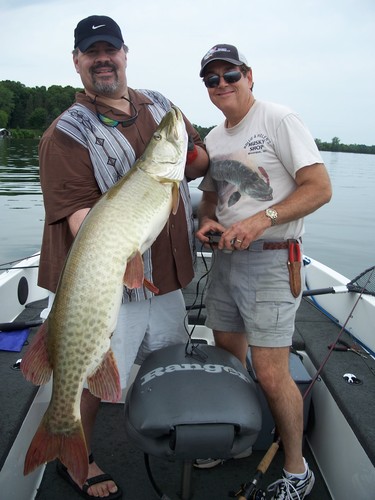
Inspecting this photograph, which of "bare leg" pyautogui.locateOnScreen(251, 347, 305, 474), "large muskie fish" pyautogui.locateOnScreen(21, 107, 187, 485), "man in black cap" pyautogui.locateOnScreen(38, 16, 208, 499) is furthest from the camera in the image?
"bare leg" pyautogui.locateOnScreen(251, 347, 305, 474)

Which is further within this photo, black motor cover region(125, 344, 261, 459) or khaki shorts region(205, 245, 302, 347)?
khaki shorts region(205, 245, 302, 347)

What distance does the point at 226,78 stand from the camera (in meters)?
2.88

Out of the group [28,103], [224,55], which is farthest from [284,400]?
[28,103]

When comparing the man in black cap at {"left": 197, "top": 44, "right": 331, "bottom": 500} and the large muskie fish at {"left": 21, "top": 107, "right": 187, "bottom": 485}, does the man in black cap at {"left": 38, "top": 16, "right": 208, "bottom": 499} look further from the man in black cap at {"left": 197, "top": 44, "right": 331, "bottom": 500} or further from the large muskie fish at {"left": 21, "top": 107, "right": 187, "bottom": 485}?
the large muskie fish at {"left": 21, "top": 107, "right": 187, "bottom": 485}

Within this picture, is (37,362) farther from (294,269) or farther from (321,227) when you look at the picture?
(321,227)

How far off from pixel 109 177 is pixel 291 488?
2.08 metres

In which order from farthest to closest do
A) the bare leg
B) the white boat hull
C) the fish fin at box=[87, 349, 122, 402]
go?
the white boat hull → the bare leg → the fish fin at box=[87, 349, 122, 402]

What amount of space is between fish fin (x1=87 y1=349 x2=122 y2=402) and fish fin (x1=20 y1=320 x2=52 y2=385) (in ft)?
0.72

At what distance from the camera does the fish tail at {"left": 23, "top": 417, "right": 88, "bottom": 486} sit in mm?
2201

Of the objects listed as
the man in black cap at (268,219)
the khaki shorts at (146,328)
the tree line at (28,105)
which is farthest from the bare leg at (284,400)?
the tree line at (28,105)

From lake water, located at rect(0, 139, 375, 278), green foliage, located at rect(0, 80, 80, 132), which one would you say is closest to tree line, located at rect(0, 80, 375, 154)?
green foliage, located at rect(0, 80, 80, 132)

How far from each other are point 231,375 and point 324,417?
1.16m

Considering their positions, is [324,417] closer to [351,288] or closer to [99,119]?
[351,288]

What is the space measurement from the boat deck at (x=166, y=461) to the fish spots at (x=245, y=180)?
139 centimetres
